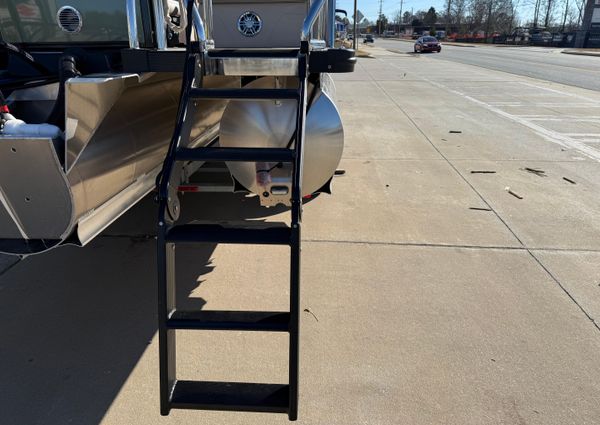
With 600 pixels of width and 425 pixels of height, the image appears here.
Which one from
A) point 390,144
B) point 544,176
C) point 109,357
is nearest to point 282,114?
point 109,357

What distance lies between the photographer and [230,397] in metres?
2.21

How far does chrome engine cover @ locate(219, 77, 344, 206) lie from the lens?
11.6 feet

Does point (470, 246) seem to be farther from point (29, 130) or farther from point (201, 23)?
point (29, 130)

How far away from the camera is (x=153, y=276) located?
3.68 m

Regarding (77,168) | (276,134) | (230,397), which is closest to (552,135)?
(276,134)

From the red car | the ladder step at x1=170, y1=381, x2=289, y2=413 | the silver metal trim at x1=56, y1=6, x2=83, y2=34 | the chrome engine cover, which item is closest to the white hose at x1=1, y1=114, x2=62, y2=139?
the ladder step at x1=170, y1=381, x2=289, y2=413

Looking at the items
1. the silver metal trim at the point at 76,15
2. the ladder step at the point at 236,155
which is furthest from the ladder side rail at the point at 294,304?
the silver metal trim at the point at 76,15

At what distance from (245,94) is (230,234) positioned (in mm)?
→ 793

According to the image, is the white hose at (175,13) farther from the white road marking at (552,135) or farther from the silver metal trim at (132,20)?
the white road marking at (552,135)

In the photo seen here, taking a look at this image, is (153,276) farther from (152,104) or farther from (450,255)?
(450,255)

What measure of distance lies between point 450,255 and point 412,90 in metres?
11.8

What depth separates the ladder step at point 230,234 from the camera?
2.26m

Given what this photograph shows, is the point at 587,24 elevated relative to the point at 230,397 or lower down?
elevated

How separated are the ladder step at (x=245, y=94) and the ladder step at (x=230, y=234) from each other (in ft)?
2.37
